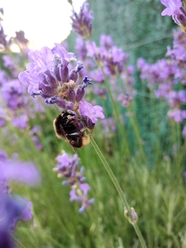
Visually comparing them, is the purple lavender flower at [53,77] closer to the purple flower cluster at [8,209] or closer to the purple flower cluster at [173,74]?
the purple flower cluster at [8,209]

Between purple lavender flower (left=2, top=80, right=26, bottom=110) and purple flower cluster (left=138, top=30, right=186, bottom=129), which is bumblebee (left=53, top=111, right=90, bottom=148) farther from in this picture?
purple lavender flower (left=2, top=80, right=26, bottom=110)

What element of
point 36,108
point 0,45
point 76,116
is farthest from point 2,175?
point 36,108

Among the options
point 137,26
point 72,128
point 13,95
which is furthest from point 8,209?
point 137,26

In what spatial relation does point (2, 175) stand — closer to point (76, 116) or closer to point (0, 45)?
point (76, 116)

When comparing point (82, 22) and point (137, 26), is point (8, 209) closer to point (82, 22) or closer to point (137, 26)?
point (82, 22)

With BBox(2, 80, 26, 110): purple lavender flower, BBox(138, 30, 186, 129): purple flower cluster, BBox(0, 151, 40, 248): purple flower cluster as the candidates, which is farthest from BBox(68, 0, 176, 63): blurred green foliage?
BBox(0, 151, 40, 248): purple flower cluster
